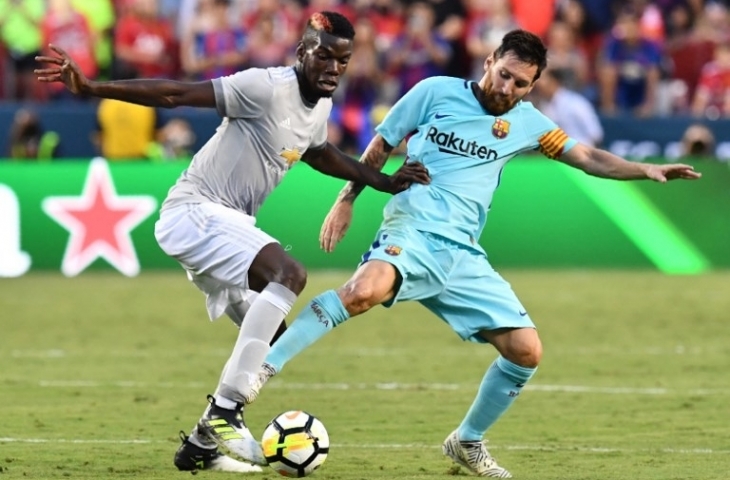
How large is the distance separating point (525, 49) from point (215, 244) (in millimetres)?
1823

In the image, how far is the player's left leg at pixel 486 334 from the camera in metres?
7.57

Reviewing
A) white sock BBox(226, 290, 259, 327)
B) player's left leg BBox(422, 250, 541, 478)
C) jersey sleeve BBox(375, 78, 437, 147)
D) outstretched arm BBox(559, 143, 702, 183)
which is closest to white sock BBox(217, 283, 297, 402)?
white sock BBox(226, 290, 259, 327)

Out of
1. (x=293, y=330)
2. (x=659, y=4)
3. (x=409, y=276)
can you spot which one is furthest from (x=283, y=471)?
(x=659, y=4)

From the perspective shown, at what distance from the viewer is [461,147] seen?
7816 millimetres

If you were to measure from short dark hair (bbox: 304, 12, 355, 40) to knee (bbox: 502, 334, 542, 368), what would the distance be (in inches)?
68.8

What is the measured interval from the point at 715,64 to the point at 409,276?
47.0ft

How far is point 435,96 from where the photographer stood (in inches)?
311

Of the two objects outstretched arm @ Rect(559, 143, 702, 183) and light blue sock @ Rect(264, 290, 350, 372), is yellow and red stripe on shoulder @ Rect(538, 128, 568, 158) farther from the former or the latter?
light blue sock @ Rect(264, 290, 350, 372)

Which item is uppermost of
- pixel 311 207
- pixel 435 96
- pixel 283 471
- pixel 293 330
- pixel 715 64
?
pixel 435 96

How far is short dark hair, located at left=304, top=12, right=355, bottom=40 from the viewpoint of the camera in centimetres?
748

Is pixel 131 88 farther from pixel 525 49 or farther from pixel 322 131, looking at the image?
pixel 525 49

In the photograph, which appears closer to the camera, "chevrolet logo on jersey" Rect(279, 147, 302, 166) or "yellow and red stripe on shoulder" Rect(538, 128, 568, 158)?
"chevrolet logo on jersey" Rect(279, 147, 302, 166)

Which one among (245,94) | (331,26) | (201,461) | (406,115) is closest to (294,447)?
(201,461)

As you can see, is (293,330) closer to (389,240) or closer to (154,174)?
(389,240)
